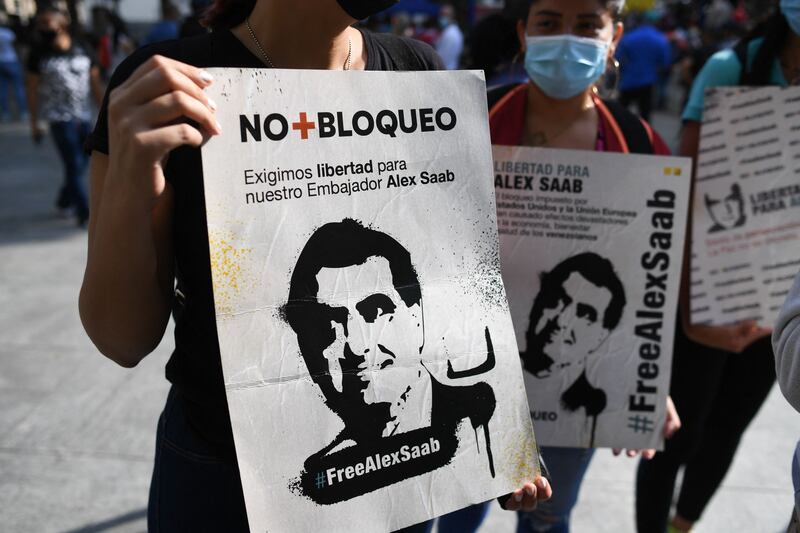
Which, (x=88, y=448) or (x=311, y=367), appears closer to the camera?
(x=311, y=367)

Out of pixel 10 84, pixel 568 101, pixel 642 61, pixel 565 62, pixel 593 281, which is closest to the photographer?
pixel 593 281

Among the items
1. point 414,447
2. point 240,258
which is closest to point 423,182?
point 240,258

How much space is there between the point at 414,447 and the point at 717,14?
1739 cm

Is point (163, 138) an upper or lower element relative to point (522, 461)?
upper

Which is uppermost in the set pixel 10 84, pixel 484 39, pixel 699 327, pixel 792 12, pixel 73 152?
pixel 792 12

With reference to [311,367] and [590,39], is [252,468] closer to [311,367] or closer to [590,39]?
[311,367]

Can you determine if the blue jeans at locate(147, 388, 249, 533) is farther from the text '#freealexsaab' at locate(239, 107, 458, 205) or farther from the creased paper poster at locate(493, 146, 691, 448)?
the creased paper poster at locate(493, 146, 691, 448)

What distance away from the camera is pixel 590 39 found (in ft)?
5.82

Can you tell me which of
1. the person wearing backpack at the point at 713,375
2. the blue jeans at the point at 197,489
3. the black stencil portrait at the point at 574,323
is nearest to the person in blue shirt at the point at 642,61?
the person wearing backpack at the point at 713,375

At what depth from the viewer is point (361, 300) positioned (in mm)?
1147

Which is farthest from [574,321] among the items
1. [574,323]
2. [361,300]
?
[361,300]

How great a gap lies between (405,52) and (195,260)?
0.58 metres

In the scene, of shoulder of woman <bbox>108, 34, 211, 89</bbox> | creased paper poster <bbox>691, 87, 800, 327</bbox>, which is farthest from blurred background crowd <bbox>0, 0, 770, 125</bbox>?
creased paper poster <bbox>691, 87, 800, 327</bbox>

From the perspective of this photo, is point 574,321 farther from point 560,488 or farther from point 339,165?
point 339,165
